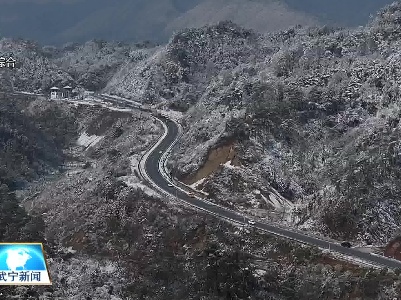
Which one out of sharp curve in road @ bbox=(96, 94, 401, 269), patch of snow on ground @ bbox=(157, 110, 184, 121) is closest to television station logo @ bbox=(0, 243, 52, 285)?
sharp curve in road @ bbox=(96, 94, 401, 269)

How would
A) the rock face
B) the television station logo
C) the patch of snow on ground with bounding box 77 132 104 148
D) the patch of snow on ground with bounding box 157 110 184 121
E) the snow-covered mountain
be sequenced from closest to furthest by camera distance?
1. the television station logo
2. the rock face
3. the snow-covered mountain
4. the patch of snow on ground with bounding box 157 110 184 121
5. the patch of snow on ground with bounding box 77 132 104 148

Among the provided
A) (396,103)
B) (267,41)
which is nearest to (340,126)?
(396,103)

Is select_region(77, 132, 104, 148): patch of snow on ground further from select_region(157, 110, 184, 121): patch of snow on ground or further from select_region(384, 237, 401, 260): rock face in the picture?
select_region(384, 237, 401, 260): rock face

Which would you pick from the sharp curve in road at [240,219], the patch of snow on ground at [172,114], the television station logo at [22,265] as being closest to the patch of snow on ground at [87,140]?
the patch of snow on ground at [172,114]

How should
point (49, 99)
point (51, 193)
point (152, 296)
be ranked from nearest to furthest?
point (152, 296)
point (51, 193)
point (49, 99)

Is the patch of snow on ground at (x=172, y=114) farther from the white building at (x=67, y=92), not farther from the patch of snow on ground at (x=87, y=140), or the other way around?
the white building at (x=67, y=92)

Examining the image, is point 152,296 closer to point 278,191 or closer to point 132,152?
point 278,191
